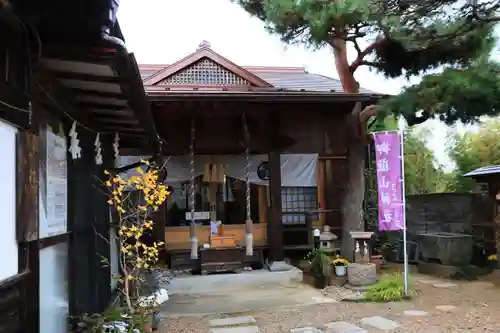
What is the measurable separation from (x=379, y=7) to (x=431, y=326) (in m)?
4.28

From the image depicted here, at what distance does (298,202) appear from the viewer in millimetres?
12523

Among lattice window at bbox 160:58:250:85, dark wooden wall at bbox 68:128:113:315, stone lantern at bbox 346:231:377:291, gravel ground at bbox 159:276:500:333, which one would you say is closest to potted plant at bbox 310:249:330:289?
stone lantern at bbox 346:231:377:291

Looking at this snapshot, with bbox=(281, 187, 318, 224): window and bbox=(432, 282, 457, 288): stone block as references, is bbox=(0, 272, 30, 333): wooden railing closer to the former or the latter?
bbox=(432, 282, 457, 288): stone block

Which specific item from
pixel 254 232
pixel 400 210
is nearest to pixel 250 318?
pixel 400 210

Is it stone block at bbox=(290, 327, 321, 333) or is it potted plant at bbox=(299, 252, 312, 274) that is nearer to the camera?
stone block at bbox=(290, 327, 321, 333)

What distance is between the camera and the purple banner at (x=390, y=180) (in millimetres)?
8352

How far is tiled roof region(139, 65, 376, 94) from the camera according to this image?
1247cm

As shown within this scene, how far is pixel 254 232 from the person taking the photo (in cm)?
1119

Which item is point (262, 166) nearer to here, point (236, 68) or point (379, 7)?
point (236, 68)

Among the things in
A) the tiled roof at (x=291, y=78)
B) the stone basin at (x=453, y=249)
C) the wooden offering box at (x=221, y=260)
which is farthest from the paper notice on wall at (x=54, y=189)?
the stone basin at (x=453, y=249)

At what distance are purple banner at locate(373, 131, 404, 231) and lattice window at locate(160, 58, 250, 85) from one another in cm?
455

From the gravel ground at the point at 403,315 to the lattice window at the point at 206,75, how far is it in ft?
19.5

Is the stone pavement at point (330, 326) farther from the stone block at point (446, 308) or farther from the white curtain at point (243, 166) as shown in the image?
the white curtain at point (243, 166)

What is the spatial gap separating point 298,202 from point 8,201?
33.6 feet
